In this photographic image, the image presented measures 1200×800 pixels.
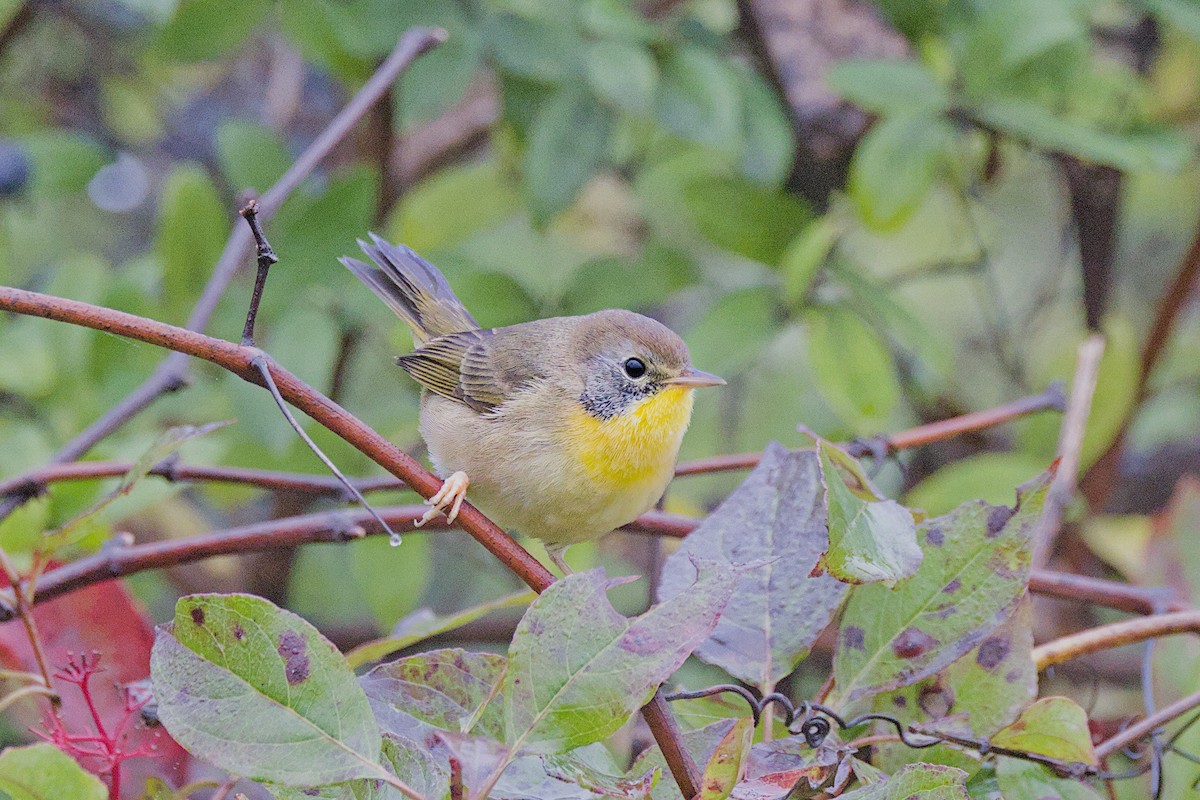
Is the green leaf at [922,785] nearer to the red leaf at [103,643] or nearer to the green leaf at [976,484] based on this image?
the red leaf at [103,643]

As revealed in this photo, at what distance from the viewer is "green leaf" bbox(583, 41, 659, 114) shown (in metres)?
2.25

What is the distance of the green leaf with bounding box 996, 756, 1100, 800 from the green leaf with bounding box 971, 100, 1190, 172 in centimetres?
151

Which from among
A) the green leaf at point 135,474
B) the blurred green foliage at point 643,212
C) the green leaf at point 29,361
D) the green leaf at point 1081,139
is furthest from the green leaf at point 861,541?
the green leaf at point 29,361

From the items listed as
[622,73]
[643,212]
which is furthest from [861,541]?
[643,212]

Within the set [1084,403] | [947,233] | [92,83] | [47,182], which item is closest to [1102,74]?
[947,233]

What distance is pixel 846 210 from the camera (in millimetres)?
2840

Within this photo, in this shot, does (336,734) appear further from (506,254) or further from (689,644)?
(506,254)

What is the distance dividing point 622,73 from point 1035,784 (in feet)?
5.16

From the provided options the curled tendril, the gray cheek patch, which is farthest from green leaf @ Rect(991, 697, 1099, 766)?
the gray cheek patch

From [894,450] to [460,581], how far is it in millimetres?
2107

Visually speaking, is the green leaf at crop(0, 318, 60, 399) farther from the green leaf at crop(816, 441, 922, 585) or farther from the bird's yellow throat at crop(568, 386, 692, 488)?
the green leaf at crop(816, 441, 922, 585)

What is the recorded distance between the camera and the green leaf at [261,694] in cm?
Result: 90

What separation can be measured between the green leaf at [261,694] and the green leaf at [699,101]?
1641 mm

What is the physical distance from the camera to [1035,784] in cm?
117
